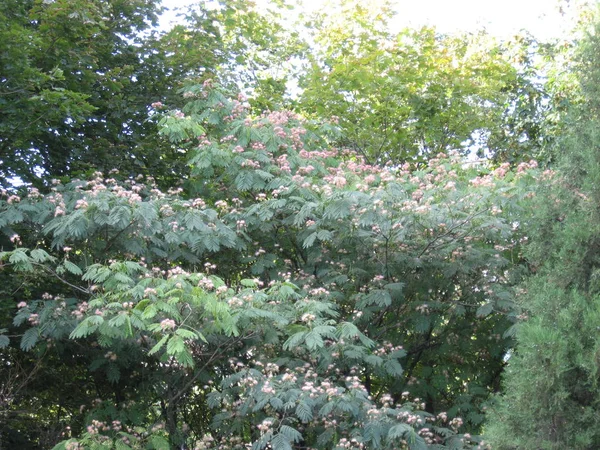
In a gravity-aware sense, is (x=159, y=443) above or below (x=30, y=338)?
below

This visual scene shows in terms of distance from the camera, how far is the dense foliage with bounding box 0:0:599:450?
446 cm

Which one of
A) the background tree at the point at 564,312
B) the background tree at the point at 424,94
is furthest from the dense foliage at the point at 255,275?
the background tree at the point at 424,94

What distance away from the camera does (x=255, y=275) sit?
7.67m

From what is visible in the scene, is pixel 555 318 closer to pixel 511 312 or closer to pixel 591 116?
pixel 591 116

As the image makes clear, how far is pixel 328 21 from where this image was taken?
587 inches

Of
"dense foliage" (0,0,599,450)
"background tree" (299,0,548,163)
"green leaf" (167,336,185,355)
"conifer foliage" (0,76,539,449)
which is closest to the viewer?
"dense foliage" (0,0,599,450)

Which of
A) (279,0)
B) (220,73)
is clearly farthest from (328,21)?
(220,73)

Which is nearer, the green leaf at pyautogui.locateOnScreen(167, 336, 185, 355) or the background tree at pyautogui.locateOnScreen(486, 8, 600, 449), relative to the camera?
the background tree at pyautogui.locateOnScreen(486, 8, 600, 449)

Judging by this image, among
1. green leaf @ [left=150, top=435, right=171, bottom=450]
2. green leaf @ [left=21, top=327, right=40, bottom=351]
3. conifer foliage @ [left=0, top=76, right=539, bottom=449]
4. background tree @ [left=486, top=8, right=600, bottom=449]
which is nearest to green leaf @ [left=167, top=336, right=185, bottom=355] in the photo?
conifer foliage @ [left=0, top=76, right=539, bottom=449]

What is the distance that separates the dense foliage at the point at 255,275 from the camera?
4.46 metres

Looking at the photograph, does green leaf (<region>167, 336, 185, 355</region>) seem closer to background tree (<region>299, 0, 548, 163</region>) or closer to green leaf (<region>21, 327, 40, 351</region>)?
green leaf (<region>21, 327, 40, 351</region>)

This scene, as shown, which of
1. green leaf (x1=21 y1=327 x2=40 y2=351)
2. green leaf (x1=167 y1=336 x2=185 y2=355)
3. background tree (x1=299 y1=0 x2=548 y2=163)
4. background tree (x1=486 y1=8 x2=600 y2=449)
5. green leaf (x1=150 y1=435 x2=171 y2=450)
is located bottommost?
green leaf (x1=150 y1=435 x2=171 y2=450)

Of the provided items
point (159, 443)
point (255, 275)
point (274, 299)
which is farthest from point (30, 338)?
point (255, 275)

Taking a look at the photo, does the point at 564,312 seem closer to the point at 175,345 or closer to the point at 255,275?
the point at 175,345
